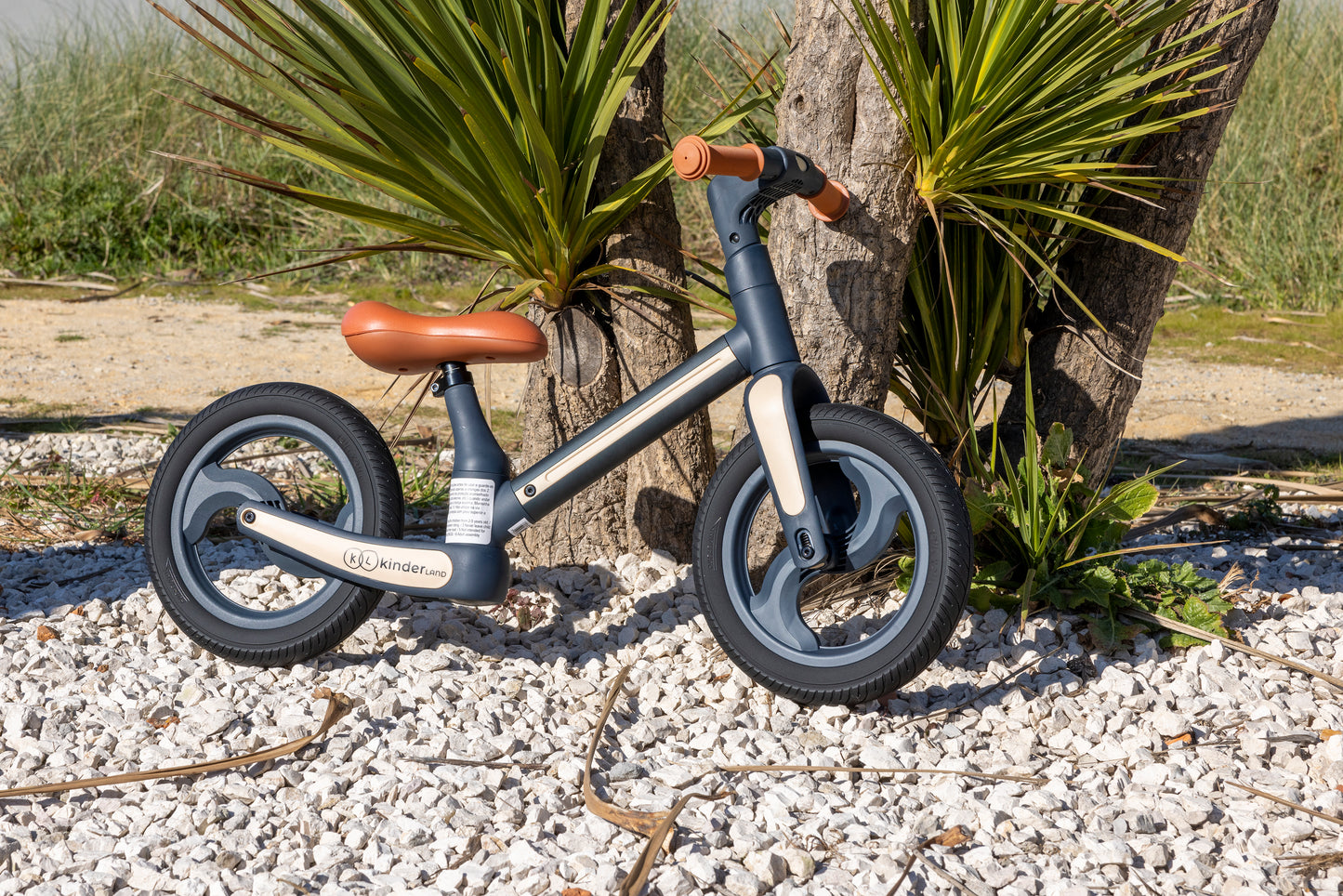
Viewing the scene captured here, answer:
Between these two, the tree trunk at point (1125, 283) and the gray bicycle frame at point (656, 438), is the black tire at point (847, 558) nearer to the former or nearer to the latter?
the gray bicycle frame at point (656, 438)

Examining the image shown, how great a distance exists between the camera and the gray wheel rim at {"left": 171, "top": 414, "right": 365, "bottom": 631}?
7.75 feet

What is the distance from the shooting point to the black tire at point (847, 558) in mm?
1984

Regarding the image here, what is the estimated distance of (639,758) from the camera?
207 cm

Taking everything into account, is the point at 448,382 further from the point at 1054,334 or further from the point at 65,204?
the point at 65,204

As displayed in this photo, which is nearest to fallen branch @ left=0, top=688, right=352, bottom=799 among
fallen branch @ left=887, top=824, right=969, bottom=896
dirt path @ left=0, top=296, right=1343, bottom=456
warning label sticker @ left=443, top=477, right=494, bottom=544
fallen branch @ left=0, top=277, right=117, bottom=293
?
warning label sticker @ left=443, top=477, right=494, bottom=544

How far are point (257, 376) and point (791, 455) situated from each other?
4.19 metres

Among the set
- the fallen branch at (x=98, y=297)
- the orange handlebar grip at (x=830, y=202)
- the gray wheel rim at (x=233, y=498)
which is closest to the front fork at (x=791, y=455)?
the orange handlebar grip at (x=830, y=202)

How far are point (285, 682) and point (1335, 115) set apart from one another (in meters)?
8.94

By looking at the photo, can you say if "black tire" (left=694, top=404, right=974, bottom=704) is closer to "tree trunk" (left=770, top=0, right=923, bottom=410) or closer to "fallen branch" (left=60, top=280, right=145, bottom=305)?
"tree trunk" (left=770, top=0, right=923, bottom=410)

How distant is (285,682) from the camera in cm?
231

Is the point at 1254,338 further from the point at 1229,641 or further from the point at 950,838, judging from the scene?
the point at 950,838

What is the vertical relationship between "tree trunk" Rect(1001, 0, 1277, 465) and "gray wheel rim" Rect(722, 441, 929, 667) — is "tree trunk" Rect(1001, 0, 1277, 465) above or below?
above

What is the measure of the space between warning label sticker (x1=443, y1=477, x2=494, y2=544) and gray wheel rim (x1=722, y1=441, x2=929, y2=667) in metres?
0.54

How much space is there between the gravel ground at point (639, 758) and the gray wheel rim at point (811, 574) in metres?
0.17
